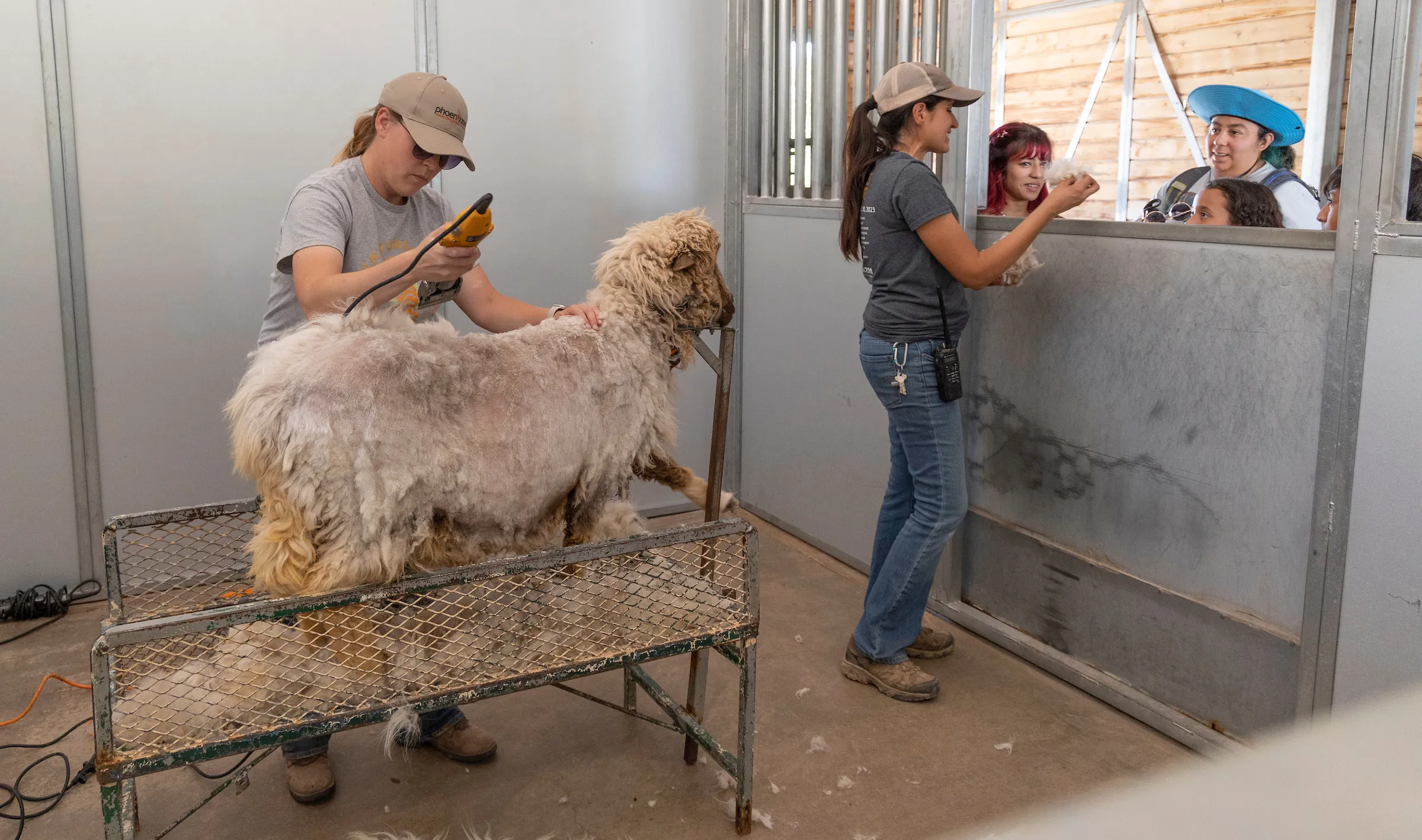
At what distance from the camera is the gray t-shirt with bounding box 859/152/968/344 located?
2471 millimetres

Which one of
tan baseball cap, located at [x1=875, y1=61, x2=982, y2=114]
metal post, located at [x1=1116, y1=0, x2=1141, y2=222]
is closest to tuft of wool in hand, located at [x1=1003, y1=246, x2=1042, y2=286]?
tan baseball cap, located at [x1=875, y1=61, x2=982, y2=114]

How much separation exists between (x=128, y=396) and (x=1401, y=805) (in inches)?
152

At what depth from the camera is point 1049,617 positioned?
2998 millimetres

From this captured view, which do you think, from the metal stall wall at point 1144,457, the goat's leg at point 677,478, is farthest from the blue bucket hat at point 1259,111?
the goat's leg at point 677,478

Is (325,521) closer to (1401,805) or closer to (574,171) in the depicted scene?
(1401,805)

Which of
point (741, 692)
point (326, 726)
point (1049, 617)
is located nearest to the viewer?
point (326, 726)

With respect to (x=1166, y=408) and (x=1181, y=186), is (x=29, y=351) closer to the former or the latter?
(x=1166, y=408)

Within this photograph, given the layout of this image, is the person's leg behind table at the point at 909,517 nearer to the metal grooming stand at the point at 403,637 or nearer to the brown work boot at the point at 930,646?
the brown work boot at the point at 930,646

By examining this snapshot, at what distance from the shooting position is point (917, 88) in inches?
98.4

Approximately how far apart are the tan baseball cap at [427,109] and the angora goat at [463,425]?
14.5 inches

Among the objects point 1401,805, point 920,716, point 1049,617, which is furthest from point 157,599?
point 1401,805

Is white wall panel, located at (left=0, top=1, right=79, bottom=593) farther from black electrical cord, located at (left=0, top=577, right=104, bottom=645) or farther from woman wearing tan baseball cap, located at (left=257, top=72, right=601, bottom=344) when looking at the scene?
woman wearing tan baseball cap, located at (left=257, top=72, right=601, bottom=344)

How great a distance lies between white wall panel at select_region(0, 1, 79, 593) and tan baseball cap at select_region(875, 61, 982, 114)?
8.85 feet

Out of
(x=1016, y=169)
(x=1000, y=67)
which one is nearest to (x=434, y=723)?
(x=1016, y=169)
